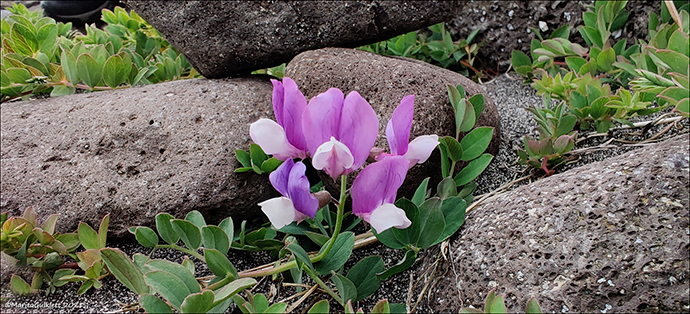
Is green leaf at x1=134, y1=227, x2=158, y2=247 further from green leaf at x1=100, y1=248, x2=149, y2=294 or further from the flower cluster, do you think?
the flower cluster

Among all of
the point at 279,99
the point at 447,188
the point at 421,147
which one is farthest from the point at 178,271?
the point at 447,188

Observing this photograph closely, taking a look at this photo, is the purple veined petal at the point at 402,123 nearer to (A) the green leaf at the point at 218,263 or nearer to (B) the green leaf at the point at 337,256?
(B) the green leaf at the point at 337,256

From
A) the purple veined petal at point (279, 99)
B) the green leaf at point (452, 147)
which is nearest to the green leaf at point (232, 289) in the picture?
the purple veined petal at point (279, 99)

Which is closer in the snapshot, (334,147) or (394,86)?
(334,147)

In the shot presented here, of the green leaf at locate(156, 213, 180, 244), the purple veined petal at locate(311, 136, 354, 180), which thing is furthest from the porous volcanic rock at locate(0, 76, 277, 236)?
the purple veined petal at locate(311, 136, 354, 180)

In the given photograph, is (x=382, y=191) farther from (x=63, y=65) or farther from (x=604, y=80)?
(x=63, y=65)

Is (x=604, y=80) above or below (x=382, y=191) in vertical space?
below
